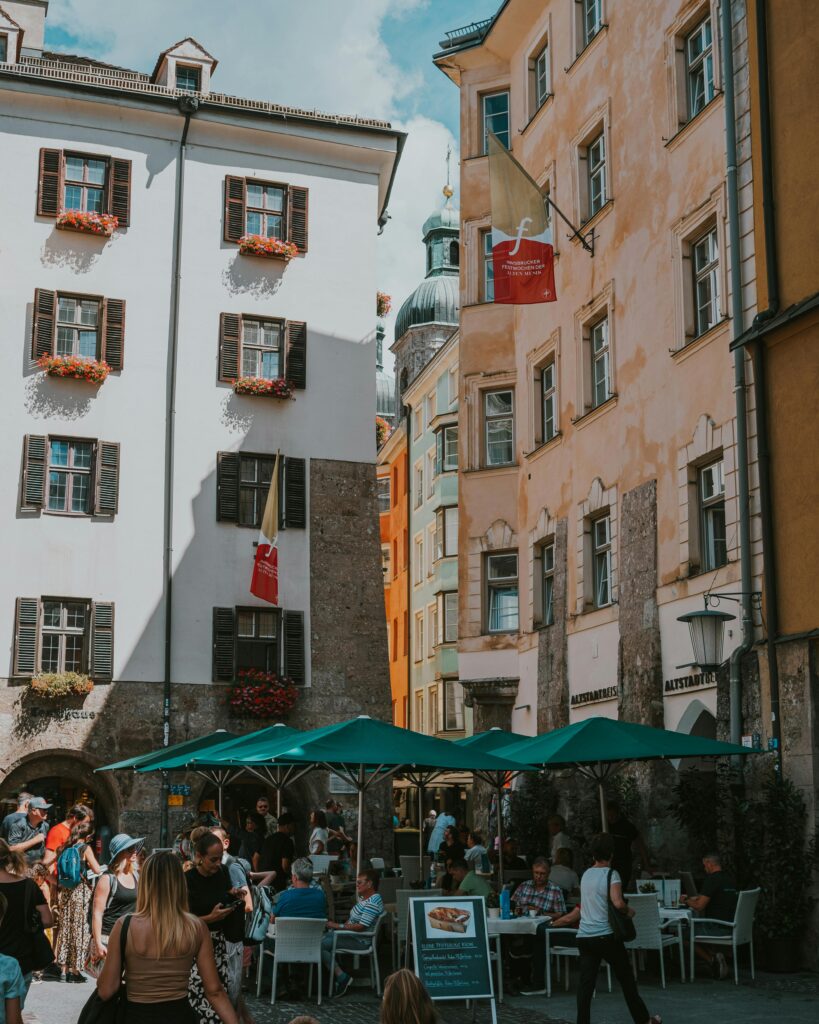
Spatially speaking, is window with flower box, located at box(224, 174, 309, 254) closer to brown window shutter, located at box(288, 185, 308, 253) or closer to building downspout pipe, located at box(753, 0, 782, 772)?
brown window shutter, located at box(288, 185, 308, 253)

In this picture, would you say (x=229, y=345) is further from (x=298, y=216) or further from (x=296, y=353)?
(x=298, y=216)

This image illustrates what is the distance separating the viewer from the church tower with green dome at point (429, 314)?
9069cm

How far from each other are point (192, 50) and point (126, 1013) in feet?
95.7

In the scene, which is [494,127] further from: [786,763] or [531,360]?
[786,763]

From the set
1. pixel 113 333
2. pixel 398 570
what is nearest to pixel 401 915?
pixel 113 333

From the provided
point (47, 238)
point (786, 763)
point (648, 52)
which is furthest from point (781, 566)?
point (47, 238)

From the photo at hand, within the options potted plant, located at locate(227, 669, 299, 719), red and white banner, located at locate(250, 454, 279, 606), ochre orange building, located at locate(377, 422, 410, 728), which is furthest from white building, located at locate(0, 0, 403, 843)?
ochre orange building, located at locate(377, 422, 410, 728)

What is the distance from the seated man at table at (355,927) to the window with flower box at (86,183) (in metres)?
19.2

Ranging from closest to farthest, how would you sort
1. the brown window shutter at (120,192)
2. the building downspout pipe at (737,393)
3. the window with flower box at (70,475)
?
the building downspout pipe at (737,393), the window with flower box at (70,475), the brown window shutter at (120,192)

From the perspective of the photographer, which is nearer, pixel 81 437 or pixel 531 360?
pixel 531 360

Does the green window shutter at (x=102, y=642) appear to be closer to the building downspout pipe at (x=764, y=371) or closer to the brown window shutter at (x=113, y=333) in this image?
the brown window shutter at (x=113, y=333)

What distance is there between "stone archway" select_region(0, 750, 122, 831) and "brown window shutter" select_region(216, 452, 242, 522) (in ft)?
18.7

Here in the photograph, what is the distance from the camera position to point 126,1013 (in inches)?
254

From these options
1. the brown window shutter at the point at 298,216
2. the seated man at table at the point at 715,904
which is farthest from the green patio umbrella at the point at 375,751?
the brown window shutter at the point at 298,216
